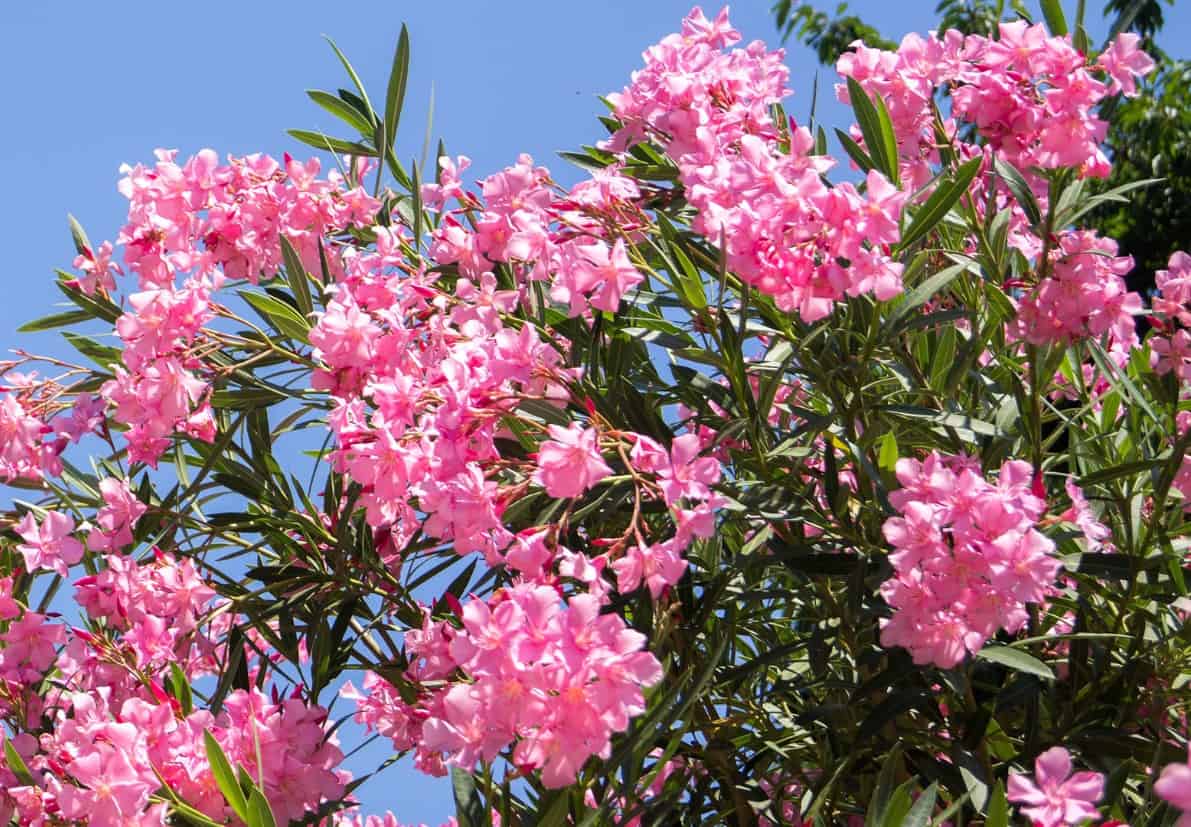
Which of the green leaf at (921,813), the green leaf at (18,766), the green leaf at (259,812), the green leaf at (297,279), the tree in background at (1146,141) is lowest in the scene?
the green leaf at (921,813)

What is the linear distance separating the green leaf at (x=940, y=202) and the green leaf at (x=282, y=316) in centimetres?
80

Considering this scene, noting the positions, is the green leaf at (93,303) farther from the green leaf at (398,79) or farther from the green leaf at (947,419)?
the green leaf at (947,419)

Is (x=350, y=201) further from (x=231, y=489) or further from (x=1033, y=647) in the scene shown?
(x=1033, y=647)

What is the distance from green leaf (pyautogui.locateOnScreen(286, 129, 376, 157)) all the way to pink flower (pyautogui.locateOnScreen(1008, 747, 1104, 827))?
1414mm

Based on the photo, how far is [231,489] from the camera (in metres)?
2.12

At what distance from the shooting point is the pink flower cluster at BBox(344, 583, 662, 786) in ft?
4.16

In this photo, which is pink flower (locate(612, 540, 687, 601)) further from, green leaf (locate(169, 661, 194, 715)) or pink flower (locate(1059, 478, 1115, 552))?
green leaf (locate(169, 661, 194, 715))

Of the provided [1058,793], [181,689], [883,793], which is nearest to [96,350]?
[181,689]

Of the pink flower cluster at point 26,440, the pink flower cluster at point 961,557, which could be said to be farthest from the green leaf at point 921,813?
the pink flower cluster at point 26,440

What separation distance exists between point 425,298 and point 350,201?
0.38m

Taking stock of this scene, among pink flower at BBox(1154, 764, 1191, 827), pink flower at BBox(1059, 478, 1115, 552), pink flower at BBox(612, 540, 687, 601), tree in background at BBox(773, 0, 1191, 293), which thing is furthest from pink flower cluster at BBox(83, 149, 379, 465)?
tree in background at BBox(773, 0, 1191, 293)

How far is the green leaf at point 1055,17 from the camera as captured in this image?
A: 1770 millimetres

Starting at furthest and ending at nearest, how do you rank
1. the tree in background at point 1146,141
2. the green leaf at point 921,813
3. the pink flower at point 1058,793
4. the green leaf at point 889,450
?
the tree in background at point 1146,141
the green leaf at point 889,450
the green leaf at point 921,813
the pink flower at point 1058,793

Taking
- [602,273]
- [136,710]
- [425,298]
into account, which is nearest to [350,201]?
[425,298]
